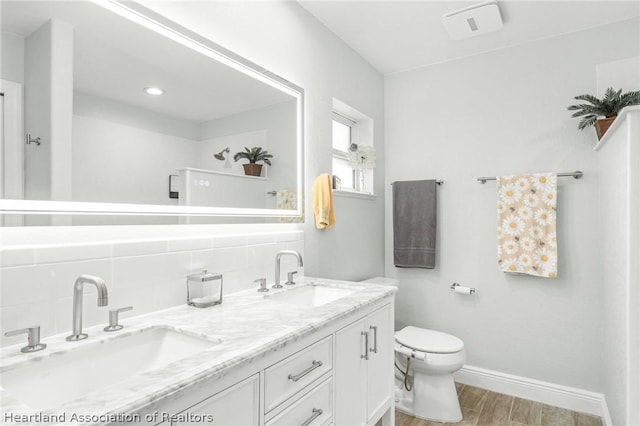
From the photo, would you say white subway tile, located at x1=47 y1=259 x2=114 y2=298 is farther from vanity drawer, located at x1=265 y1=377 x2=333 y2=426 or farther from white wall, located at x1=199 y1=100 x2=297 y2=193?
vanity drawer, located at x1=265 y1=377 x2=333 y2=426

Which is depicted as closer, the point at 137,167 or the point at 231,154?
the point at 137,167

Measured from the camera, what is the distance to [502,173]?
8.54 feet

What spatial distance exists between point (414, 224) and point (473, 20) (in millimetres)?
1471

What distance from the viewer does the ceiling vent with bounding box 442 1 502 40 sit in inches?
83.4

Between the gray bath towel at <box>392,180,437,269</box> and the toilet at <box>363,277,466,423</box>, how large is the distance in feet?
2.29

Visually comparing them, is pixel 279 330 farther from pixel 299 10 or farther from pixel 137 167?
pixel 299 10

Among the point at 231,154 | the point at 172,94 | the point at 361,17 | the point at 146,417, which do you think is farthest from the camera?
the point at 361,17

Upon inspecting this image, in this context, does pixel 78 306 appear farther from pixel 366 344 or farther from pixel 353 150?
pixel 353 150

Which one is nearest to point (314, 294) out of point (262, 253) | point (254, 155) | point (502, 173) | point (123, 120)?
point (262, 253)

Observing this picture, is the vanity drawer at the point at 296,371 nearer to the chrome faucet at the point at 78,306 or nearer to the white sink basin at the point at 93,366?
the white sink basin at the point at 93,366

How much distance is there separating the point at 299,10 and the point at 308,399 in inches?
81.7

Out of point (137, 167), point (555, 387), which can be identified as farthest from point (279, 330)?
point (555, 387)

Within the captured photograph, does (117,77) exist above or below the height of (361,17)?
below

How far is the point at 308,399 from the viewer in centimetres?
117
